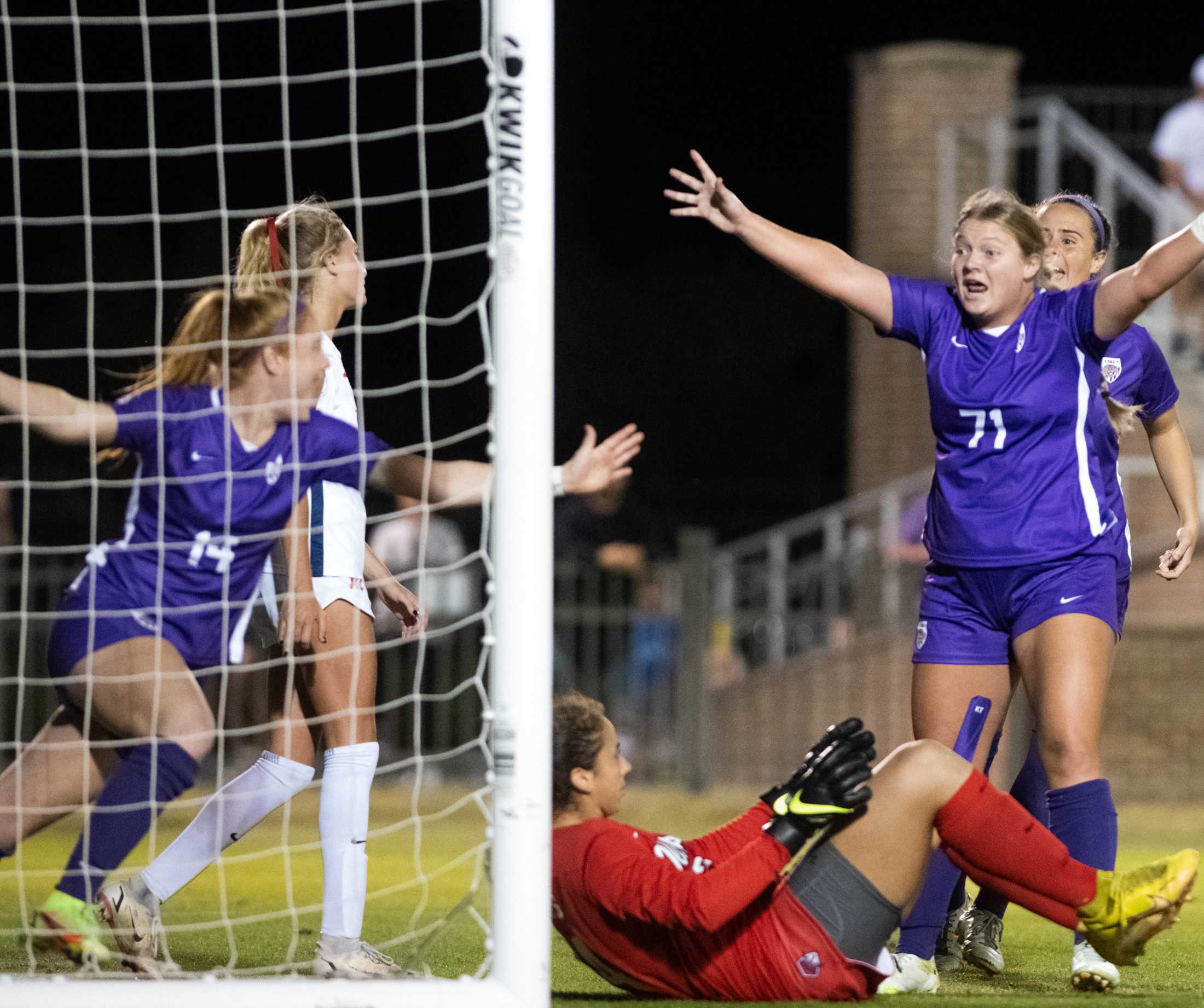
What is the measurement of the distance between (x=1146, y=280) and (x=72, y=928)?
8.92 ft

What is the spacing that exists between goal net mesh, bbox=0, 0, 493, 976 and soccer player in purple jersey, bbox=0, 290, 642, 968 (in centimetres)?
52

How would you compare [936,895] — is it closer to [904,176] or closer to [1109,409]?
[1109,409]

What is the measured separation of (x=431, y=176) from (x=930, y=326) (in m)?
13.2

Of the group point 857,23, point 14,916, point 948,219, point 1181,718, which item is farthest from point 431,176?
point 14,916

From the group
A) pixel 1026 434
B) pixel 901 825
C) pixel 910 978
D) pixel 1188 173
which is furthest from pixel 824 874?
pixel 1188 173

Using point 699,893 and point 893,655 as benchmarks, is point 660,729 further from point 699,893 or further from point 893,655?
point 699,893

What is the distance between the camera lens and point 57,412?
140 inches

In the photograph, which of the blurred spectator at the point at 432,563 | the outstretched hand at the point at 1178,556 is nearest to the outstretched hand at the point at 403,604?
the outstretched hand at the point at 1178,556

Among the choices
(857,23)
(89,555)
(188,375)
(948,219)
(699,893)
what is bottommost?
(699,893)

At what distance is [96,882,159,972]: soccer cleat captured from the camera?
12.2ft

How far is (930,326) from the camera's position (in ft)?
13.0

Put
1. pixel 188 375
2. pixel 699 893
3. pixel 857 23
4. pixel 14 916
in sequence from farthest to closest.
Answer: pixel 857 23 < pixel 14 916 < pixel 188 375 < pixel 699 893

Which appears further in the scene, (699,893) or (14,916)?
(14,916)

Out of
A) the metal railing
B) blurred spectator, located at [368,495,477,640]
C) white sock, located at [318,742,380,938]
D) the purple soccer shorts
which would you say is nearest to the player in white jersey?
white sock, located at [318,742,380,938]
